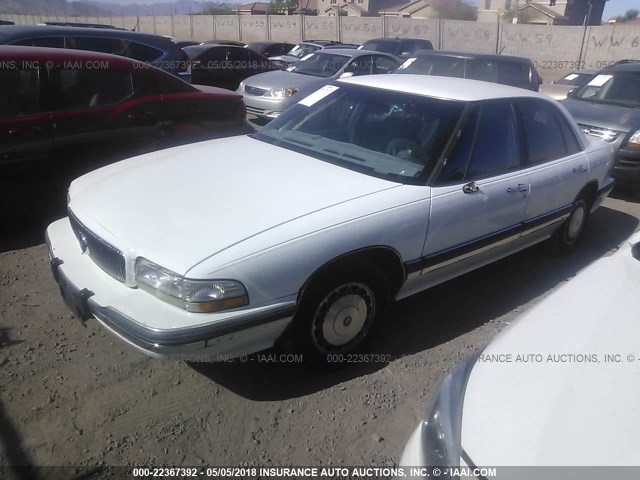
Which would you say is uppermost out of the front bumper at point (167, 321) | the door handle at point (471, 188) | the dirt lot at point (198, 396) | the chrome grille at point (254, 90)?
the door handle at point (471, 188)

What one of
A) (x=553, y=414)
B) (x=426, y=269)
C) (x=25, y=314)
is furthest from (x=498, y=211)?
(x=25, y=314)

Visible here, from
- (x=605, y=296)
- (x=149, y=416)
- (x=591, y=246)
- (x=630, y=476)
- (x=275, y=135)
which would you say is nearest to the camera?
(x=630, y=476)

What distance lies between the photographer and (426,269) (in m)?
3.29

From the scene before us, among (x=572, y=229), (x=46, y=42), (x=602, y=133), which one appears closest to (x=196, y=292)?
(x=572, y=229)

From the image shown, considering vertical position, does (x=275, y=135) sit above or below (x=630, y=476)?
above

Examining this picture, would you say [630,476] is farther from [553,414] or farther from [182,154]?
[182,154]

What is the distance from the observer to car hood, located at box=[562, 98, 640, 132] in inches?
271

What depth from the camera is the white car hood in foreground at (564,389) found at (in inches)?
60.1

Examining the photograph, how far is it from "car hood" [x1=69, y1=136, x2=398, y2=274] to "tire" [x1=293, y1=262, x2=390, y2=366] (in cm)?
39

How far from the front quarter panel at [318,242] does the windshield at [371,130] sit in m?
0.26

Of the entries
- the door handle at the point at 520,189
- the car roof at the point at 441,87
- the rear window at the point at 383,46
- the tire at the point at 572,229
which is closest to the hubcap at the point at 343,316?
the door handle at the point at 520,189

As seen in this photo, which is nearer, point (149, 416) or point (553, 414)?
point (553, 414)

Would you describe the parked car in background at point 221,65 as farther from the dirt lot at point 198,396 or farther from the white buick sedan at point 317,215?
the dirt lot at point 198,396

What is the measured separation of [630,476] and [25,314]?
133 inches
